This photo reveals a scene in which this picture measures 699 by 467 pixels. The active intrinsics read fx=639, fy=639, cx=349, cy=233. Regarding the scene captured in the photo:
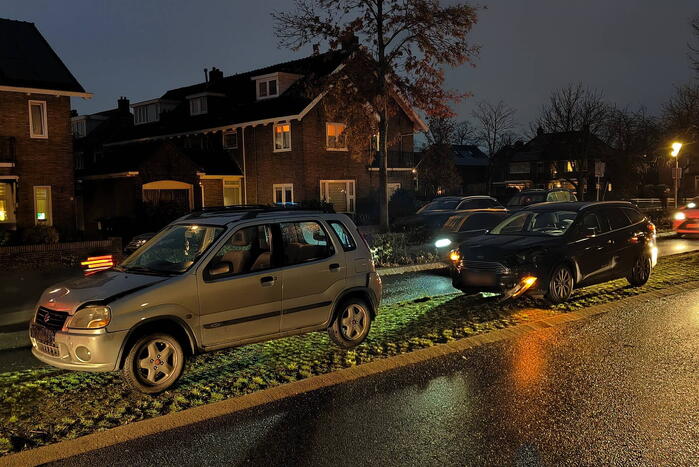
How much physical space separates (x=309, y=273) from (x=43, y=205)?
2053cm

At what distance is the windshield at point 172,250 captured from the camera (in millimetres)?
6633

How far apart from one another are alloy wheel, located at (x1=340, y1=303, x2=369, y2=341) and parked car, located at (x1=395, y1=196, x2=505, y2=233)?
11940mm

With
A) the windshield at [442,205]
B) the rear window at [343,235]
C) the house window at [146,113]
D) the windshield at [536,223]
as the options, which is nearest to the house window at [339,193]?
the windshield at [442,205]

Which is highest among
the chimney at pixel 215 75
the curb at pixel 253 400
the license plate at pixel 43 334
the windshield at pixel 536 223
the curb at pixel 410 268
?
the chimney at pixel 215 75

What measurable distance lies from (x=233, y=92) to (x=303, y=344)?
107 feet

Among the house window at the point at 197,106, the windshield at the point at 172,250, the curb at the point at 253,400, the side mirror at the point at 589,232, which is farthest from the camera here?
the house window at the point at 197,106

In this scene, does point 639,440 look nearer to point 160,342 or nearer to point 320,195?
point 160,342

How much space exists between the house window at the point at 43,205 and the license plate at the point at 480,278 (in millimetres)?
19243

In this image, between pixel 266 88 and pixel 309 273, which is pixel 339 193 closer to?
pixel 266 88

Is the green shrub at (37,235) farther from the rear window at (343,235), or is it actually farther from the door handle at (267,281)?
the door handle at (267,281)

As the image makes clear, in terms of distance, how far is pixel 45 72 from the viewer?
24.6 m

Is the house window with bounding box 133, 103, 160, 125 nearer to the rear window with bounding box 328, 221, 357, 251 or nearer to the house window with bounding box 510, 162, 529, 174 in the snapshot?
the rear window with bounding box 328, 221, 357, 251

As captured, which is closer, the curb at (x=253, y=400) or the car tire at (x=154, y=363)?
the curb at (x=253, y=400)

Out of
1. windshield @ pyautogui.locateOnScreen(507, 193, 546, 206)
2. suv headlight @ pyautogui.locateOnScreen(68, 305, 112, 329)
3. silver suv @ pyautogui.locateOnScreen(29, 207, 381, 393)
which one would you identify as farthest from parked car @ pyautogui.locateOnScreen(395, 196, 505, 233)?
suv headlight @ pyautogui.locateOnScreen(68, 305, 112, 329)
